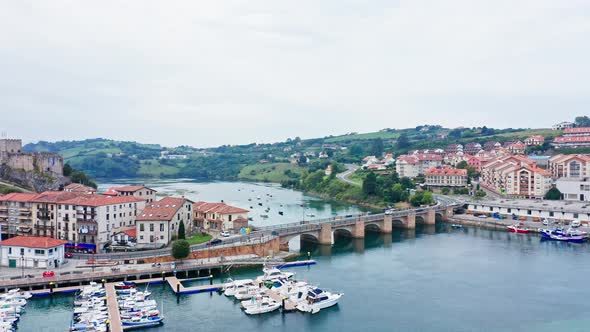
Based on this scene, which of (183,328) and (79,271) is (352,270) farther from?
(79,271)

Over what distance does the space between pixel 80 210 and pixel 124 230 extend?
5.00 m

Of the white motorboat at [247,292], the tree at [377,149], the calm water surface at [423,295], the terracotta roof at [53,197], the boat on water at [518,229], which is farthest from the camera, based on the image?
the tree at [377,149]

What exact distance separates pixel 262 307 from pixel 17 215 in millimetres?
32560

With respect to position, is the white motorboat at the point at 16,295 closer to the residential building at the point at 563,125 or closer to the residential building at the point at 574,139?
the residential building at the point at 574,139

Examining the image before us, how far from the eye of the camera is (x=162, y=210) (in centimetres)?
5541

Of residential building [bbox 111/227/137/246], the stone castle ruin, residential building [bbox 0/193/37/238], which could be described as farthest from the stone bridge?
the stone castle ruin

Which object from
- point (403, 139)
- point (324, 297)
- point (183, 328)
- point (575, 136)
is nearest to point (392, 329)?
point (324, 297)

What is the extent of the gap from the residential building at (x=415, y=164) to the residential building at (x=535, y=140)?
2725 centimetres

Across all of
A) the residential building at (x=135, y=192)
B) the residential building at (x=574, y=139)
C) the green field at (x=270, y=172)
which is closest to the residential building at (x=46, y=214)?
the residential building at (x=135, y=192)

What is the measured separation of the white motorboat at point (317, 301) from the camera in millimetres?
40219

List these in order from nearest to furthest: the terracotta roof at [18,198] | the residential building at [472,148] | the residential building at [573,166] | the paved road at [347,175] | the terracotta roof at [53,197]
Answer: the terracotta roof at [53,197]
the terracotta roof at [18,198]
the residential building at [573,166]
the paved road at [347,175]
the residential building at [472,148]

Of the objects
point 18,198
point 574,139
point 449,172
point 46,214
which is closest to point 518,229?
point 449,172

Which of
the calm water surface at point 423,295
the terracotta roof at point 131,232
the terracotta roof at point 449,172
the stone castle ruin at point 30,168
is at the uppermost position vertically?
the stone castle ruin at point 30,168

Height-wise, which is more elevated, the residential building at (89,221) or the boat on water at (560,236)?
the residential building at (89,221)
